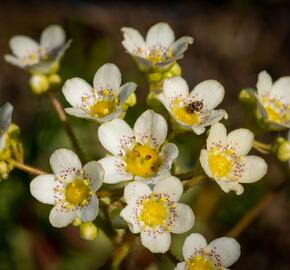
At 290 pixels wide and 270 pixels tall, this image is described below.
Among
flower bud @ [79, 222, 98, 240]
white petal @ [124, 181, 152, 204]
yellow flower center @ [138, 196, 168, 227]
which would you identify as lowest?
flower bud @ [79, 222, 98, 240]

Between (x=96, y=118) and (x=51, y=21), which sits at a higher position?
(x=96, y=118)

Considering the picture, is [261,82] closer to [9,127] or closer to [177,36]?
[9,127]

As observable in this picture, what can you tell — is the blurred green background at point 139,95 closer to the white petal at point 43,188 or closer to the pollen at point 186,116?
the pollen at point 186,116

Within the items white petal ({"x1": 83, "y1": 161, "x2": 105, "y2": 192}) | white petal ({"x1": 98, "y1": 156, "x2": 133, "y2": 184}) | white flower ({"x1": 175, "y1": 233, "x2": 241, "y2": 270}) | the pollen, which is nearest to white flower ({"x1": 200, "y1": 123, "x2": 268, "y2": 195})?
the pollen

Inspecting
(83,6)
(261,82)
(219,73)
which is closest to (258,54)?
(219,73)

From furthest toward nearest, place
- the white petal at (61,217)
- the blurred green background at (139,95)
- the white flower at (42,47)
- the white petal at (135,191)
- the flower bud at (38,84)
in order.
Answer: the blurred green background at (139,95)
the white flower at (42,47)
the flower bud at (38,84)
the white petal at (61,217)
the white petal at (135,191)

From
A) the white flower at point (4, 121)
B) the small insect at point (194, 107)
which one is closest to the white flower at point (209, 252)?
the small insect at point (194, 107)

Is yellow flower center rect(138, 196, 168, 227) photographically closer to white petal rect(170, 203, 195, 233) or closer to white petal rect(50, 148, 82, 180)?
white petal rect(170, 203, 195, 233)
